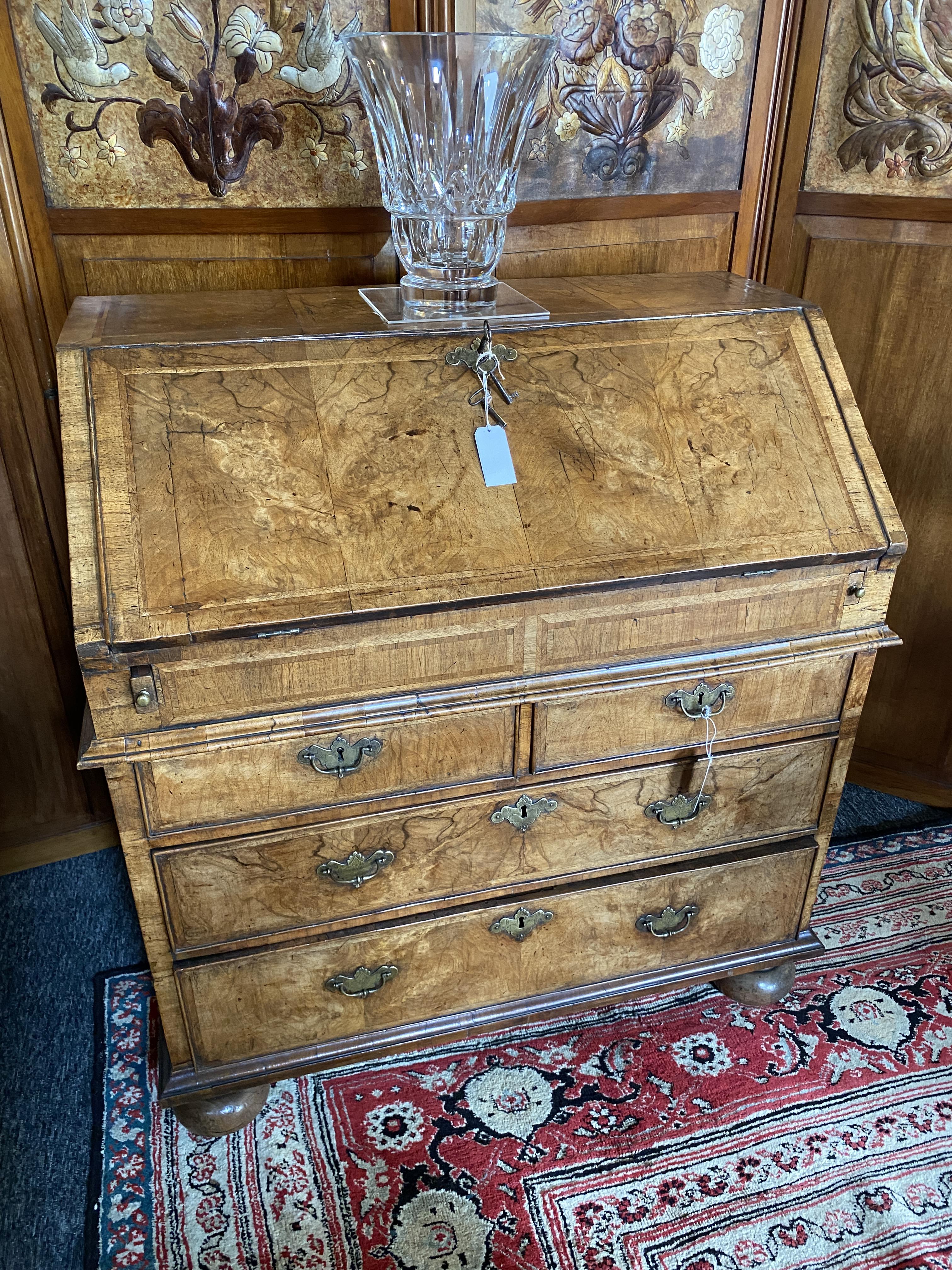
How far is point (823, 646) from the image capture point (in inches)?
61.8

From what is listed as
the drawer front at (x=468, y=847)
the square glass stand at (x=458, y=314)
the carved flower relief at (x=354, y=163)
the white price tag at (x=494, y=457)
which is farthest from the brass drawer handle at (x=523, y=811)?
the carved flower relief at (x=354, y=163)

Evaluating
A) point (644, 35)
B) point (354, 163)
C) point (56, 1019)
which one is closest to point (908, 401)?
point (644, 35)

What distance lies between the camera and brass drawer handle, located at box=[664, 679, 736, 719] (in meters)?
1.54

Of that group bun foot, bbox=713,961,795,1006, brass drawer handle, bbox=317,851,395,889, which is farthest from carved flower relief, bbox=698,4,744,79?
bun foot, bbox=713,961,795,1006

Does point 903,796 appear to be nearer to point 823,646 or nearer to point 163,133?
point 823,646

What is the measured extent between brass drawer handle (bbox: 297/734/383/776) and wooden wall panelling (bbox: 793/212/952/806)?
146 centimetres

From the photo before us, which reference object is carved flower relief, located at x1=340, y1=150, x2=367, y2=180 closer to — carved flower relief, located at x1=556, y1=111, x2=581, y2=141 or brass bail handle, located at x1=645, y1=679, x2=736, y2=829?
carved flower relief, located at x1=556, y1=111, x2=581, y2=141

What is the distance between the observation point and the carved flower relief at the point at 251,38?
1632 mm

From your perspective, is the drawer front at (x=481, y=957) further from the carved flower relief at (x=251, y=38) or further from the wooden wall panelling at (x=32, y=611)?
the carved flower relief at (x=251, y=38)

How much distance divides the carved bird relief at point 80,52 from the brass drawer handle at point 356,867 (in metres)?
1.31

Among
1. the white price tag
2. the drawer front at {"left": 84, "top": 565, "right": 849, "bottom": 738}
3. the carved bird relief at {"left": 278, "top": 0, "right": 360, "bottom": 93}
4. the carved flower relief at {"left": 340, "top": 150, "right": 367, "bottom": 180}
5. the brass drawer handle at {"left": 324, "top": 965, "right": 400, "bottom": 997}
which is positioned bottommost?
the brass drawer handle at {"left": 324, "top": 965, "right": 400, "bottom": 997}

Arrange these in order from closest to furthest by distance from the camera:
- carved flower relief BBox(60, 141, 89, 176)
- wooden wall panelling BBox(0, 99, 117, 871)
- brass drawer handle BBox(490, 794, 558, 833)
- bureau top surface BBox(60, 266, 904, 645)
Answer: bureau top surface BBox(60, 266, 904, 645)
brass drawer handle BBox(490, 794, 558, 833)
carved flower relief BBox(60, 141, 89, 176)
wooden wall panelling BBox(0, 99, 117, 871)

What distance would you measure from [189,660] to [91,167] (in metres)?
0.96

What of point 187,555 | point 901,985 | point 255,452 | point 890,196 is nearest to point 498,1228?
point 901,985
